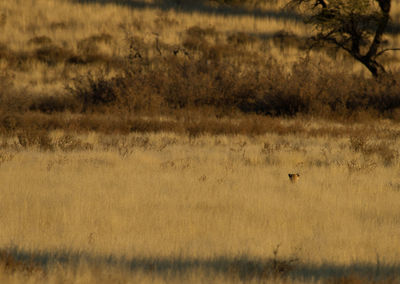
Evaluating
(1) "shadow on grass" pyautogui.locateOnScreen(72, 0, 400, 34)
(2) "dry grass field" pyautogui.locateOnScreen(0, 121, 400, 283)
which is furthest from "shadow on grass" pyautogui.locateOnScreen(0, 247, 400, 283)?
(1) "shadow on grass" pyautogui.locateOnScreen(72, 0, 400, 34)

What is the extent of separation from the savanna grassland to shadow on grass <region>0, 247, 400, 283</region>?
0.06 feet

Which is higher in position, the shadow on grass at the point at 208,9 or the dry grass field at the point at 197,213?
the dry grass field at the point at 197,213

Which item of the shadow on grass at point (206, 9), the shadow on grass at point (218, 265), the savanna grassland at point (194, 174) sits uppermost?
the shadow on grass at point (218, 265)

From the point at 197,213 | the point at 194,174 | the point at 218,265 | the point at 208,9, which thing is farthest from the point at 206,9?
the point at 218,265

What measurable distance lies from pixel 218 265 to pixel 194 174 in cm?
454

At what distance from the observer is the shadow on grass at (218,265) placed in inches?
207

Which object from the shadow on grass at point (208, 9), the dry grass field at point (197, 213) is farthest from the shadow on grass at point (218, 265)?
the shadow on grass at point (208, 9)

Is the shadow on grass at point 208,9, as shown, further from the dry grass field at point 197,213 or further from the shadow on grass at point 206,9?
the dry grass field at point 197,213

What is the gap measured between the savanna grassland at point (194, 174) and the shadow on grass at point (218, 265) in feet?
0.06

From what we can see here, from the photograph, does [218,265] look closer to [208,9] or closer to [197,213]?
[197,213]

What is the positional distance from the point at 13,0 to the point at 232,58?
11956mm

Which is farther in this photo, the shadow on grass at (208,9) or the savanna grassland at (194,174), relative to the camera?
the shadow on grass at (208,9)

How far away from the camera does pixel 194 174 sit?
1012 centimetres

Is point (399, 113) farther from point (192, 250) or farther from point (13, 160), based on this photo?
point (192, 250)
